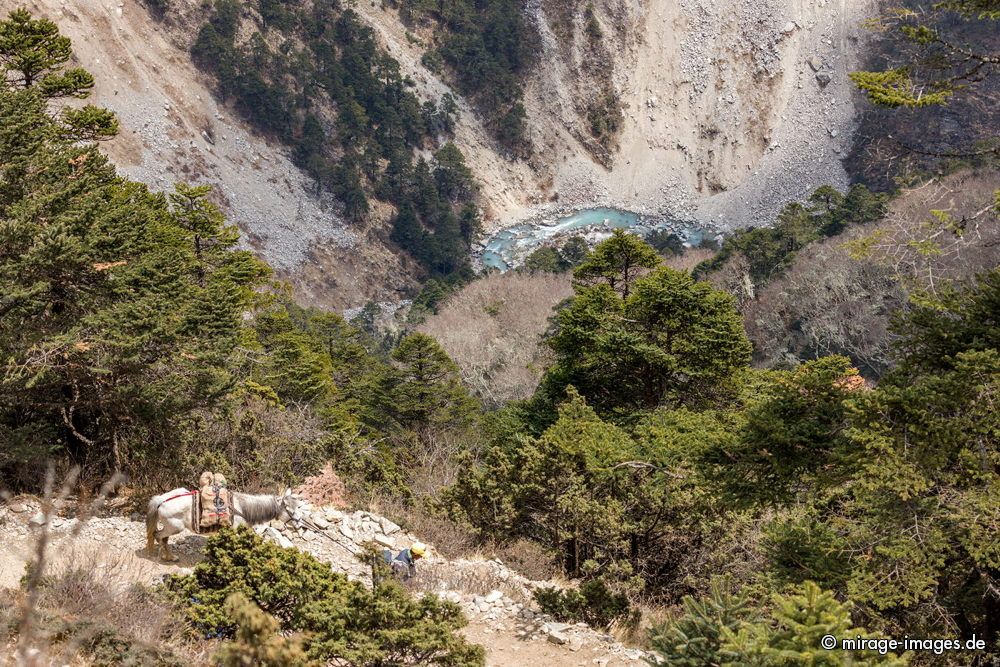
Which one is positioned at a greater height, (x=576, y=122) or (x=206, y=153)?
(x=576, y=122)

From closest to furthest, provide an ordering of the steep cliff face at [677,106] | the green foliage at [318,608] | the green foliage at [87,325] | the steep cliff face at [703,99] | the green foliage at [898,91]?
the green foliage at [318,608] → the green foliage at [898,91] → the green foliage at [87,325] → the steep cliff face at [703,99] → the steep cliff face at [677,106]

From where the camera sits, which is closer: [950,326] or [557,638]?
[950,326]

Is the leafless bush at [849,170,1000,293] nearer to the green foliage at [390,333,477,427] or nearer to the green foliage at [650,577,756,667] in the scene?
the green foliage at [650,577,756,667]

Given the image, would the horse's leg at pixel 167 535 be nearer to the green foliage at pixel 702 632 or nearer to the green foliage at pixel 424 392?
the green foliage at pixel 702 632

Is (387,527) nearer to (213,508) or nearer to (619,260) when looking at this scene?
(213,508)

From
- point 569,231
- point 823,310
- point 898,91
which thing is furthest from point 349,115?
point 898,91

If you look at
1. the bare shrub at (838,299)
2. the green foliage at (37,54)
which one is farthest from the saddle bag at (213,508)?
the bare shrub at (838,299)
